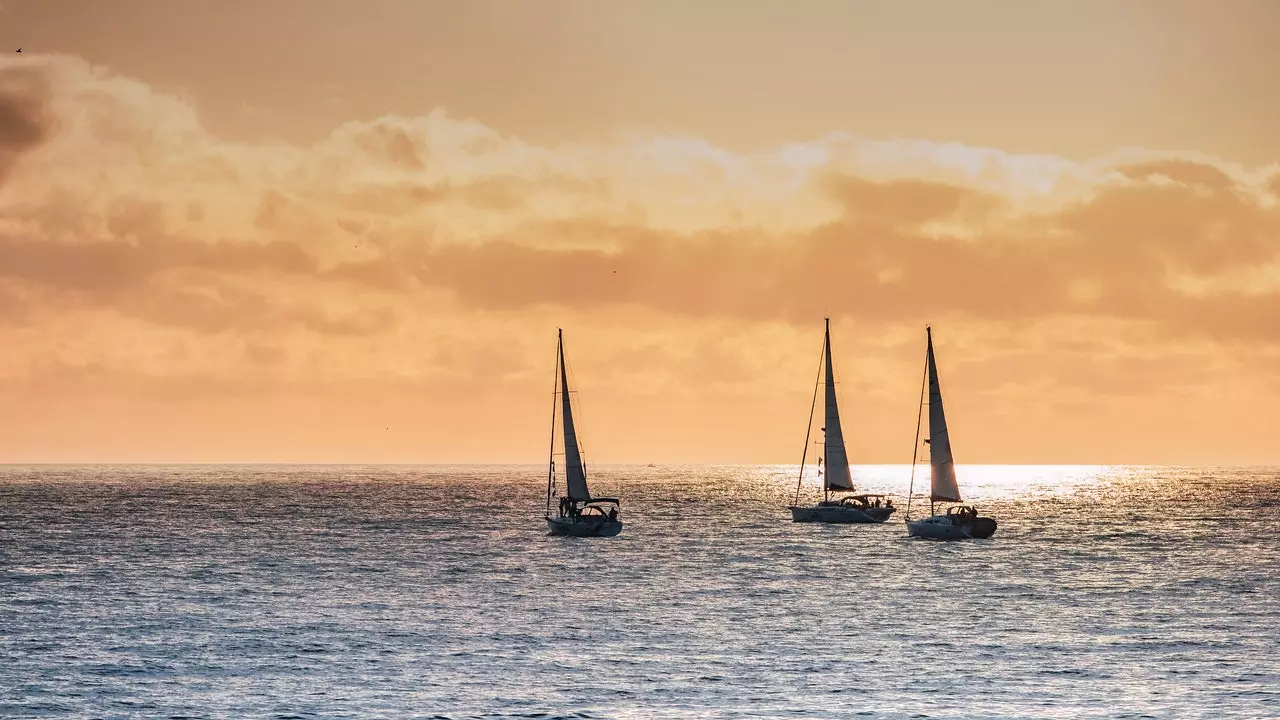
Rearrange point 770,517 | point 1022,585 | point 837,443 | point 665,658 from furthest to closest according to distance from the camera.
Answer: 1. point 770,517
2. point 837,443
3. point 1022,585
4. point 665,658

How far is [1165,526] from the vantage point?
537 ft

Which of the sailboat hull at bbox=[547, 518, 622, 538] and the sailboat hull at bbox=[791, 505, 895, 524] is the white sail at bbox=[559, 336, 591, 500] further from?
the sailboat hull at bbox=[791, 505, 895, 524]

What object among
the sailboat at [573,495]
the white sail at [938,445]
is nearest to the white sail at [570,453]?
the sailboat at [573,495]

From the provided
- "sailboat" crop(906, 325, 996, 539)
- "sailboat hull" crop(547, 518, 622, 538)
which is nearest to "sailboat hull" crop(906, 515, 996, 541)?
"sailboat" crop(906, 325, 996, 539)

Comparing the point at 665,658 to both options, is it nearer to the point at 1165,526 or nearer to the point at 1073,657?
the point at 1073,657

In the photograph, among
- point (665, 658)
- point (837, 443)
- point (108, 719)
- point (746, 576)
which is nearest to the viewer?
point (108, 719)

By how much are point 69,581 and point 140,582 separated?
486 centimetres

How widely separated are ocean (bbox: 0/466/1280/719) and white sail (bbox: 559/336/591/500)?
780 cm

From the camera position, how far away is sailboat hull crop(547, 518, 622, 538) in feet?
415

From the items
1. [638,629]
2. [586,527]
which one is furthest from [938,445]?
[638,629]

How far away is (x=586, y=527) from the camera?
12725 cm

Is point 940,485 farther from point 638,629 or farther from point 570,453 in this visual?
point 638,629

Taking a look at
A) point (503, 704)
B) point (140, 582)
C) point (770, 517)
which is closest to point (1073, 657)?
point (503, 704)

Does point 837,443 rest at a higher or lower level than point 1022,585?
higher
